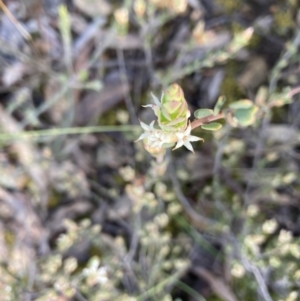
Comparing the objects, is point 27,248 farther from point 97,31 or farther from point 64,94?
point 97,31

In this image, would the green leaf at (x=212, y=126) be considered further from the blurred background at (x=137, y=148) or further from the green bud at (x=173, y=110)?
the blurred background at (x=137, y=148)

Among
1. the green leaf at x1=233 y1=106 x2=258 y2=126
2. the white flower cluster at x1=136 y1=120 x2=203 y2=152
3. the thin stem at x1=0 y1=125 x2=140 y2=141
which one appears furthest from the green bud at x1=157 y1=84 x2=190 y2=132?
the thin stem at x1=0 y1=125 x2=140 y2=141

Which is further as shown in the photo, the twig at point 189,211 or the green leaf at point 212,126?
the twig at point 189,211

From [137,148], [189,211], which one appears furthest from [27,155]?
[189,211]

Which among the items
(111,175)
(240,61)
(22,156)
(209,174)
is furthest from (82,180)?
(240,61)

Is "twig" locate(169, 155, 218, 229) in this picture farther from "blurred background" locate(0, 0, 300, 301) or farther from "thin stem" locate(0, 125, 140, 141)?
"thin stem" locate(0, 125, 140, 141)

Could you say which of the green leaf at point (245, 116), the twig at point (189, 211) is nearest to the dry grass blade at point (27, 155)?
the twig at point (189, 211)
